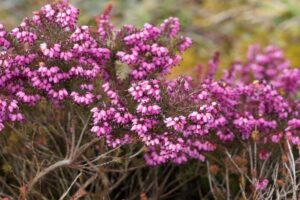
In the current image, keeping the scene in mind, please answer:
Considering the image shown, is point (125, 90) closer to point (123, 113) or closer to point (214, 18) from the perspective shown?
point (123, 113)

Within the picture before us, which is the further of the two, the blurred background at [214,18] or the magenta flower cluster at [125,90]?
the blurred background at [214,18]

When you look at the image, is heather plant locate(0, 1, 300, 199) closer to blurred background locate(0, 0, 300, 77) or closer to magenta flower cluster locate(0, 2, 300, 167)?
magenta flower cluster locate(0, 2, 300, 167)

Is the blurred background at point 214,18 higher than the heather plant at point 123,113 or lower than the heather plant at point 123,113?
higher

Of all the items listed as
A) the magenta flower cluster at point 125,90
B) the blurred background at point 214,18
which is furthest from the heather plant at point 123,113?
the blurred background at point 214,18

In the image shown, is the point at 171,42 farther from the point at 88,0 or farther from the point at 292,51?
the point at 88,0

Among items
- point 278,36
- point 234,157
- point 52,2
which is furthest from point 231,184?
point 278,36

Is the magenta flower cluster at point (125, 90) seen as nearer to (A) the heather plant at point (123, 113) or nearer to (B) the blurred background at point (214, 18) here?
(A) the heather plant at point (123, 113)
